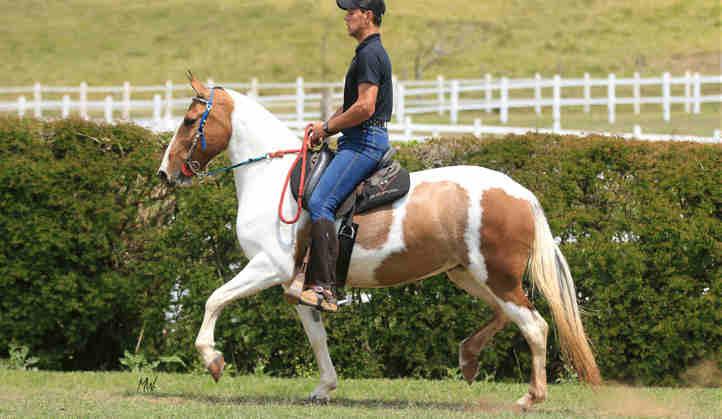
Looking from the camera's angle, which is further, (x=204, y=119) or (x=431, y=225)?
(x=204, y=119)

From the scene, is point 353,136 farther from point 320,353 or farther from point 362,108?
point 320,353

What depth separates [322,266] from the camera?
7.15m

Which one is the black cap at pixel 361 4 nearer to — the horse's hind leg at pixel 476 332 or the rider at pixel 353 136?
the rider at pixel 353 136

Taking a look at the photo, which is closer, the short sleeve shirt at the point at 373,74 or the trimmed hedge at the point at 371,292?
the short sleeve shirt at the point at 373,74

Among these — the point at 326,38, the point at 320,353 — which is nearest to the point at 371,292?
the point at 320,353

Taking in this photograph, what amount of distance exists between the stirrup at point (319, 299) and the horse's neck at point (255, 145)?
2.81ft

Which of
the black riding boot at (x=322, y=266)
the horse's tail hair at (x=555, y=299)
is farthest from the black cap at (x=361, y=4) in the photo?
the horse's tail hair at (x=555, y=299)

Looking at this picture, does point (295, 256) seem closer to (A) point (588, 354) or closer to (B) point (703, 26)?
(A) point (588, 354)

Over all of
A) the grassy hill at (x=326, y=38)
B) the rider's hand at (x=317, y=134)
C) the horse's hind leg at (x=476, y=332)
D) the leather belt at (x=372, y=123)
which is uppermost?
the grassy hill at (x=326, y=38)

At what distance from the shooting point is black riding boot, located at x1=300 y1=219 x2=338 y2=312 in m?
7.12

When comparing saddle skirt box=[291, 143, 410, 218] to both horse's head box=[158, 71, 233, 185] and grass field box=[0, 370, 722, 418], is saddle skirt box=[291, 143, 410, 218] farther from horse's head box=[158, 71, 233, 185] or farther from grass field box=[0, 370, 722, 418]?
grass field box=[0, 370, 722, 418]

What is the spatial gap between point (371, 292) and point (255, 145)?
7.28 feet

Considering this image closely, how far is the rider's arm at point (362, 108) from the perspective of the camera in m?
7.06

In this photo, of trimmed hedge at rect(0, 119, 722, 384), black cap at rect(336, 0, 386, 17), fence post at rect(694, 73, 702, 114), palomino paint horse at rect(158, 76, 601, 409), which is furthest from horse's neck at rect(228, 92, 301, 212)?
fence post at rect(694, 73, 702, 114)
